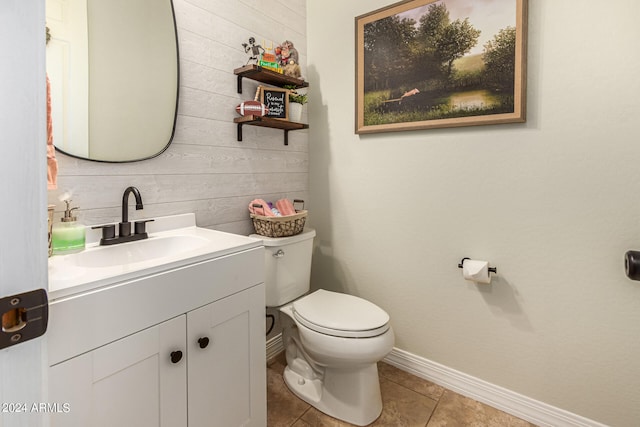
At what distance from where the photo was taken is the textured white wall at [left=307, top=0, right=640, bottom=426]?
1.32 metres

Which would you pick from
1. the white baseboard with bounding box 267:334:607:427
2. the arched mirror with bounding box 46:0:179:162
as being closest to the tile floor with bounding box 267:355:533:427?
the white baseboard with bounding box 267:334:607:427

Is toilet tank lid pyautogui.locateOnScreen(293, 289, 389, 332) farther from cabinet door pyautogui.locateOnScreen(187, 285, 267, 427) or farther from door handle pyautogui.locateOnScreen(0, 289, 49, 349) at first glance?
door handle pyautogui.locateOnScreen(0, 289, 49, 349)

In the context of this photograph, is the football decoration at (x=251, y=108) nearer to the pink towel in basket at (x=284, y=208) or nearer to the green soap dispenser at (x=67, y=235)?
the pink towel in basket at (x=284, y=208)

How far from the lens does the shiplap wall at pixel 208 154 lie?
1.29 m

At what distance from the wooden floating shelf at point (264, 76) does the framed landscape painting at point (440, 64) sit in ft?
1.30

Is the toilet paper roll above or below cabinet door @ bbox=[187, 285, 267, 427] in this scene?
above

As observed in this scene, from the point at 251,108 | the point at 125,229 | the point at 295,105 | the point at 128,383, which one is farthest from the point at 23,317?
the point at 295,105

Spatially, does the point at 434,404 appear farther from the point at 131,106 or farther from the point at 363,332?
the point at 131,106

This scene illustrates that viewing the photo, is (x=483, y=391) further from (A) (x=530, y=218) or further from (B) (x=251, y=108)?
(B) (x=251, y=108)

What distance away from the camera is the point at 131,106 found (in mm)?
1355

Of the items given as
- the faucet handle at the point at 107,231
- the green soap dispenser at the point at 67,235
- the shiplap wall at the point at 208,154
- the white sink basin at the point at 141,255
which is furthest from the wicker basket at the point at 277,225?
the green soap dispenser at the point at 67,235

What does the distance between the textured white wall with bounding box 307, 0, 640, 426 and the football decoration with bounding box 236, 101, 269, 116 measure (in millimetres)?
579

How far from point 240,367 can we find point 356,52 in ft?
5.81

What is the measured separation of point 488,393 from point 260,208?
1496 millimetres
